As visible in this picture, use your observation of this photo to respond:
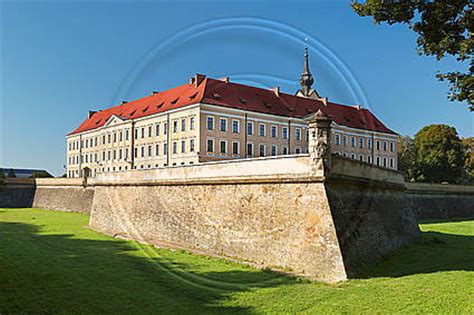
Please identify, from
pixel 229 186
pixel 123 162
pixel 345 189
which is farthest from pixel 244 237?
pixel 123 162

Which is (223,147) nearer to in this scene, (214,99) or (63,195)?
(214,99)

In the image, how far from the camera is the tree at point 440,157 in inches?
2105

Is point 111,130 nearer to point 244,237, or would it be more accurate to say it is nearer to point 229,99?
point 229,99

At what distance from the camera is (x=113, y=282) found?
41.2 ft

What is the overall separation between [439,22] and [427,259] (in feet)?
26.4

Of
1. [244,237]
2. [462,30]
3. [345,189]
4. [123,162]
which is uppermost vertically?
[462,30]

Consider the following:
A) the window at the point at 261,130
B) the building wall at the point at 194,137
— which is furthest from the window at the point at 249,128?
the window at the point at 261,130

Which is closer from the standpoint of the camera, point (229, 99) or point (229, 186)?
point (229, 186)

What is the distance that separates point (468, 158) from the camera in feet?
188

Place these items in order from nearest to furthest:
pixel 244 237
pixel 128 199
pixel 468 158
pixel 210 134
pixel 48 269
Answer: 1. pixel 48 269
2. pixel 244 237
3. pixel 128 199
4. pixel 210 134
5. pixel 468 158

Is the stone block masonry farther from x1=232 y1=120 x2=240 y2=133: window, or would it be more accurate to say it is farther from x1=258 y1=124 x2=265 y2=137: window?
x1=258 y1=124 x2=265 y2=137: window

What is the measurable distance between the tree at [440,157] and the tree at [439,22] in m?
44.0

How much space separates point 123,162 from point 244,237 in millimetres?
21505

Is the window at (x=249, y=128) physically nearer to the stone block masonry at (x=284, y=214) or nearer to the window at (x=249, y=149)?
the window at (x=249, y=149)
